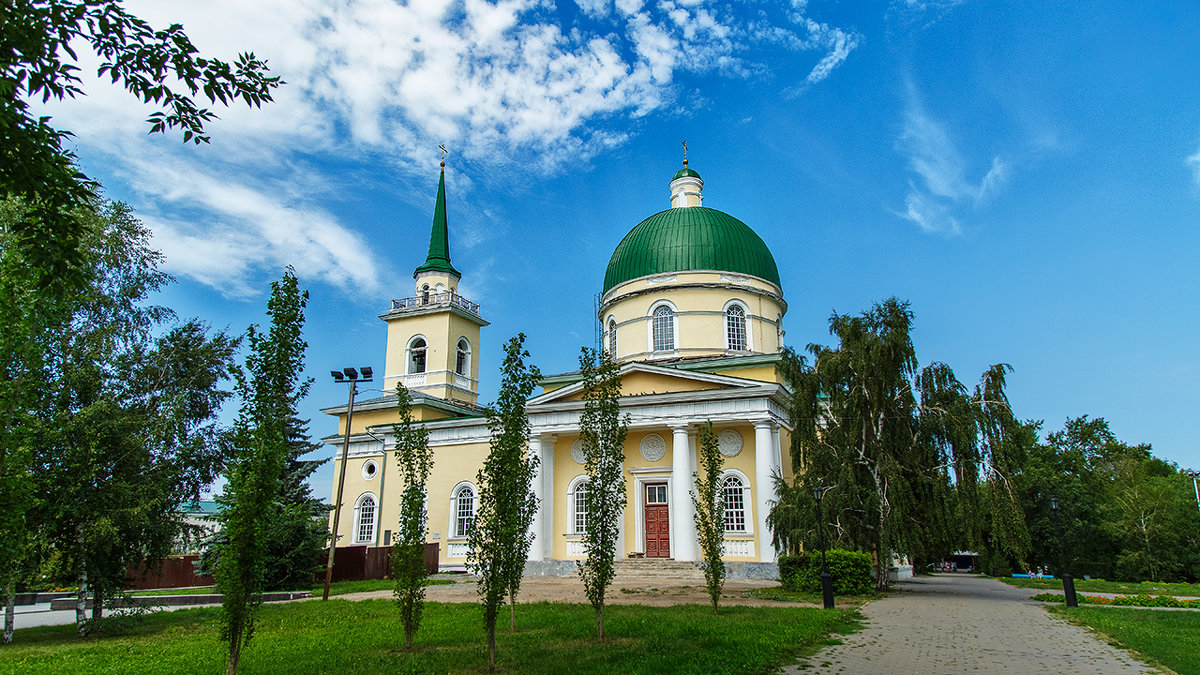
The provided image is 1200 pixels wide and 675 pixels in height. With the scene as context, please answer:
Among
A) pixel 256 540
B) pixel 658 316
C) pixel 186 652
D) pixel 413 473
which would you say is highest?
pixel 658 316

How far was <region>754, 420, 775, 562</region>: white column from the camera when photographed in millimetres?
25422

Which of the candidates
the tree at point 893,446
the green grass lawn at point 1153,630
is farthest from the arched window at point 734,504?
the green grass lawn at point 1153,630

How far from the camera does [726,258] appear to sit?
3344cm

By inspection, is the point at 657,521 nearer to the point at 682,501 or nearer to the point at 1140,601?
the point at 682,501

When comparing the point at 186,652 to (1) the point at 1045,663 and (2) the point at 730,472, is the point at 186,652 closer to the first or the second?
(1) the point at 1045,663

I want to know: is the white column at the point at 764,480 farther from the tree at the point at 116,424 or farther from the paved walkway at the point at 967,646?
the tree at the point at 116,424

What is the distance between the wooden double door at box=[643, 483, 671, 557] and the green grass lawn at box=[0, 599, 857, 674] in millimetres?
12216

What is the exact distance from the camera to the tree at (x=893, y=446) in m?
20.0

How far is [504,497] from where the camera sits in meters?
10.3

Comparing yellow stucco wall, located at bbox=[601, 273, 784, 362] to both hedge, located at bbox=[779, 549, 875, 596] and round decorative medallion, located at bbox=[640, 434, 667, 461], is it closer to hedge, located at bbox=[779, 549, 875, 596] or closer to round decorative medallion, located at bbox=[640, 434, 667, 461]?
round decorative medallion, located at bbox=[640, 434, 667, 461]

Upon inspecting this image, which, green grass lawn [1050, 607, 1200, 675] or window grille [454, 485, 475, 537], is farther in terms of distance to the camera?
window grille [454, 485, 475, 537]

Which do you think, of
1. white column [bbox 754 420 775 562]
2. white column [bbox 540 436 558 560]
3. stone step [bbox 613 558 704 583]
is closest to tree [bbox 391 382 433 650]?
stone step [bbox 613 558 704 583]

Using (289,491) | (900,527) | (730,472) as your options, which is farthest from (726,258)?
(289,491)

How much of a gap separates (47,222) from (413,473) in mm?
5985
